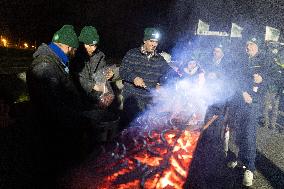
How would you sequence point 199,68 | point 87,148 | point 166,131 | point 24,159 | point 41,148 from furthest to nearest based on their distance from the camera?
1. point 199,68
2. point 24,159
3. point 166,131
4. point 87,148
5. point 41,148

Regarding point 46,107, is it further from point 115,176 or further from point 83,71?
point 83,71

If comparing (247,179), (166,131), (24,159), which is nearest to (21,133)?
(24,159)

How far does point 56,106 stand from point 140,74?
260 cm

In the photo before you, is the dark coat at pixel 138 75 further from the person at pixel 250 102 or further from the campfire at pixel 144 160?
the person at pixel 250 102

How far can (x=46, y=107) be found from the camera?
3223 mm

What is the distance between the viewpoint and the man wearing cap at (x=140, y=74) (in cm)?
548

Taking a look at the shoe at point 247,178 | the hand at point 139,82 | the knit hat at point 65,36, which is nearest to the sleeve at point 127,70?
the hand at point 139,82

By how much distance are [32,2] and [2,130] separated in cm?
1421

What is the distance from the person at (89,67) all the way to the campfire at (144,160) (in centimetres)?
98

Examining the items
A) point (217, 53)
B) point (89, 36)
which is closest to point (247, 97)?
point (217, 53)

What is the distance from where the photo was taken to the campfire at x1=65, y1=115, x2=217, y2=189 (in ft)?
11.7

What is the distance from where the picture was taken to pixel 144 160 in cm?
403

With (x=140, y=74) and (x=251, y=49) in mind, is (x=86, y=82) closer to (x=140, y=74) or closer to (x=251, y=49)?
(x=140, y=74)

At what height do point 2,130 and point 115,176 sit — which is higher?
point 115,176
